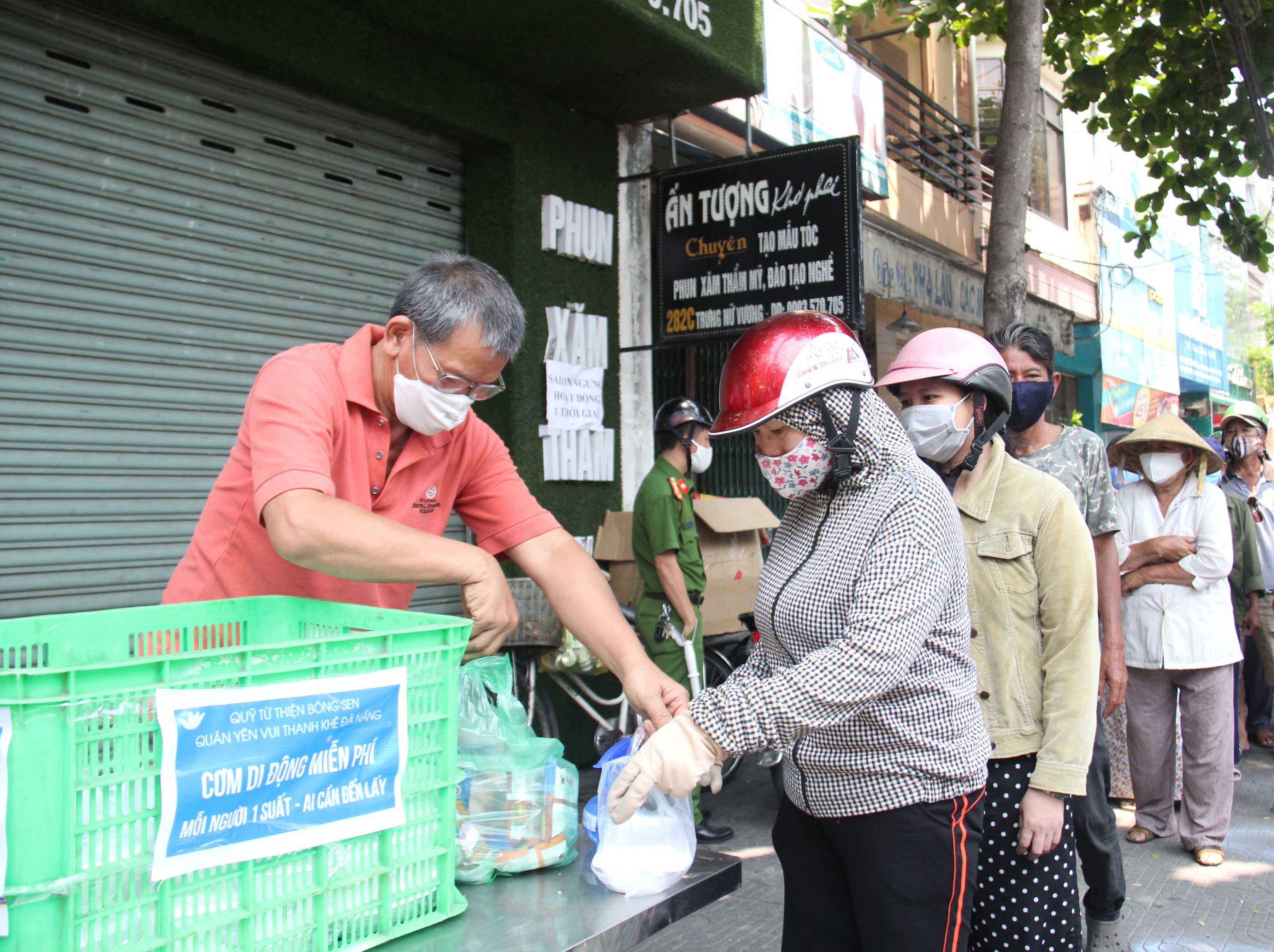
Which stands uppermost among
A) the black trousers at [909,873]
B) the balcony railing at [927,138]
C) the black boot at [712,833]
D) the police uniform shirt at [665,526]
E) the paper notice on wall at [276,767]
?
the balcony railing at [927,138]

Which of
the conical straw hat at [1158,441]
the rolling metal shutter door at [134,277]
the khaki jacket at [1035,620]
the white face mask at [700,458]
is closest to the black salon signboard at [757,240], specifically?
the white face mask at [700,458]

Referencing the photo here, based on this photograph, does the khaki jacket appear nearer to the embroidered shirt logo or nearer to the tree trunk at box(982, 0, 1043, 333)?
the embroidered shirt logo

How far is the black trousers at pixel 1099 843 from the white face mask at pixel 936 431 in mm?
1175

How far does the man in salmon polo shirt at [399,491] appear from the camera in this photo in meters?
1.76

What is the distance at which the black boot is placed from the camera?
489 centimetres

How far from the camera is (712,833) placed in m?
4.89

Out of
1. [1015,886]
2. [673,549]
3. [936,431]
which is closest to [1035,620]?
[936,431]

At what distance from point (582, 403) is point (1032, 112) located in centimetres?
332

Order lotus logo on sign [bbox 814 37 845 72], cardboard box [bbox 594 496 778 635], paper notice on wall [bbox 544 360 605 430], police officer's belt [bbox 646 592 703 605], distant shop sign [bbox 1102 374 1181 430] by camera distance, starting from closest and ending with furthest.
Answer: police officer's belt [bbox 646 592 703 605]
paper notice on wall [bbox 544 360 605 430]
cardboard box [bbox 594 496 778 635]
lotus logo on sign [bbox 814 37 845 72]
distant shop sign [bbox 1102 374 1181 430]

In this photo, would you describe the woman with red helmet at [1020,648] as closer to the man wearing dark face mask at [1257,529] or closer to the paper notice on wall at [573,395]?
the paper notice on wall at [573,395]

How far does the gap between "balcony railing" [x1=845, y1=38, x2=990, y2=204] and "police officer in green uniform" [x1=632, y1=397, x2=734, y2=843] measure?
19.8 ft

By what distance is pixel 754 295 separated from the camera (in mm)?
5645

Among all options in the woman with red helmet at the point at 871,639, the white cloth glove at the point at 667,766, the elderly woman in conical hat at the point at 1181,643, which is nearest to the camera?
the white cloth glove at the point at 667,766

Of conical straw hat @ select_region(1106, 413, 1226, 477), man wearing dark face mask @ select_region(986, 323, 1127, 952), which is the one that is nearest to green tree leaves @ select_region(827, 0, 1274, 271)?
conical straw hat @ select_region(1106, 413, 1226, 477)
